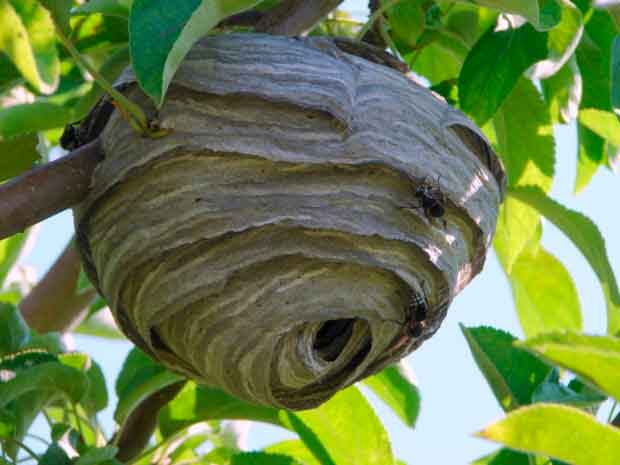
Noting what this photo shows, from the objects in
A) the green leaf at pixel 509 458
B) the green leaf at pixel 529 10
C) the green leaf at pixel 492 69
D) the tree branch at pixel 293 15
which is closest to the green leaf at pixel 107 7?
the tree branch at pixel 293 15

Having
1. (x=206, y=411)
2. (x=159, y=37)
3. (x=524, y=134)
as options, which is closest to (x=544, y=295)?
(x=524, y=134)

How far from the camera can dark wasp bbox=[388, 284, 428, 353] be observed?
197cm

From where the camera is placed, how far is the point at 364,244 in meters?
1.90

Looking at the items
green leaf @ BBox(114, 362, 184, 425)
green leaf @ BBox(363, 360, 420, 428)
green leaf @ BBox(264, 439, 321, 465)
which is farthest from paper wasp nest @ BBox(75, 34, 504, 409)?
green leaf @ BBox(264, 439, 321, 465)

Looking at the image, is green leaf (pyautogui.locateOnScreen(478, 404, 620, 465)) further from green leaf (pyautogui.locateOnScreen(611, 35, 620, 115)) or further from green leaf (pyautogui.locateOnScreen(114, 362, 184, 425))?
green leaf (pyautogui.locateOnScreen(114, 362, 184, 425))

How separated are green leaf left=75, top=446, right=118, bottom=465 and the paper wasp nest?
19 cm

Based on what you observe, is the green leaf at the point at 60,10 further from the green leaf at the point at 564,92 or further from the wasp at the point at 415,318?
the green leaf at the point at 564,92

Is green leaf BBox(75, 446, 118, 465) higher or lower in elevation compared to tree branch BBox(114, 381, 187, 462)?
higher

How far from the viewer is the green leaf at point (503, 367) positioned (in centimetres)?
206

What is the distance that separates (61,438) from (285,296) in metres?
0.67

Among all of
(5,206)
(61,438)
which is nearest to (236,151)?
(5,206)

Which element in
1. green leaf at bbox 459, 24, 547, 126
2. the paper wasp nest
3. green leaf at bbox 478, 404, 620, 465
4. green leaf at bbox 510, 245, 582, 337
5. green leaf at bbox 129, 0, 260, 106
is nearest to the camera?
green leaf at bbox 478, 404, 620, 465

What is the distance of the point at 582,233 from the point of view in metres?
2.33

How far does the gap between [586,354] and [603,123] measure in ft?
5.09
